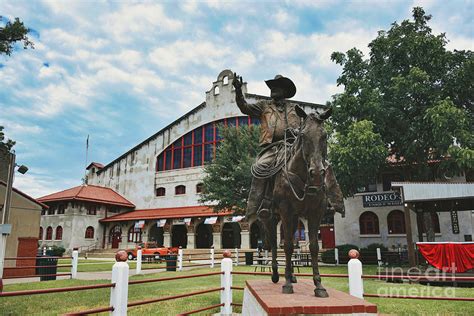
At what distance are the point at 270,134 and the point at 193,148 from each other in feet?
115

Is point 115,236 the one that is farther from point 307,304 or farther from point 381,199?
point 307,304

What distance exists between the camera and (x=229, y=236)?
37.2 m

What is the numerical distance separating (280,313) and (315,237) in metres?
1.44

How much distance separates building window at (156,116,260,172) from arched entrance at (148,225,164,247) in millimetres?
7246

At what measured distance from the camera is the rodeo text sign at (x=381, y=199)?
25.1 meters

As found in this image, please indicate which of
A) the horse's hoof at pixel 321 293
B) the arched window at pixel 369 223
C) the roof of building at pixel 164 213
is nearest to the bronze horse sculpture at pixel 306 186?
the horse's hoof at pixel 321 293

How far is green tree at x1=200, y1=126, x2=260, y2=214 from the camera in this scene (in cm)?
2286

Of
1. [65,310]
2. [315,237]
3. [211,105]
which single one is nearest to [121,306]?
[315,237]

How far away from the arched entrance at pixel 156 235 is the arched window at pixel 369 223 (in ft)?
72.8

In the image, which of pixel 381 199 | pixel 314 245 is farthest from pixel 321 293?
pixel 381 199

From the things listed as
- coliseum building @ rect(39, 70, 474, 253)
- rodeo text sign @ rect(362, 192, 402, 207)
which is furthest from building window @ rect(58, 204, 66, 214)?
rodeo text sign @ rect(362, 192, 402, 207)

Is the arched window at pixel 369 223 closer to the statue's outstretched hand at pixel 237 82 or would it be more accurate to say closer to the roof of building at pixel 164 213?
the roof of building at pixel 164 213

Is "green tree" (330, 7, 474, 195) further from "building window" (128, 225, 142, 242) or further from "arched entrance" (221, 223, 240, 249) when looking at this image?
"building window" (128, 225, 142, 242)

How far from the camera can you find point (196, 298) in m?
9.77
